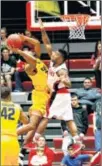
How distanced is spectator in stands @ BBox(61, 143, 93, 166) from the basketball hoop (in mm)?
3125

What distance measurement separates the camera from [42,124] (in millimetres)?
12273

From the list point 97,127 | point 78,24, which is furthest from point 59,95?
point 78,24

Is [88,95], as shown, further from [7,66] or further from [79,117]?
[7,66]

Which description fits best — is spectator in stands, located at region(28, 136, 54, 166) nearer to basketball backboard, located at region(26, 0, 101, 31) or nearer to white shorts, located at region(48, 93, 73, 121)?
white shorts, located at region(48, 93, 73, 121)

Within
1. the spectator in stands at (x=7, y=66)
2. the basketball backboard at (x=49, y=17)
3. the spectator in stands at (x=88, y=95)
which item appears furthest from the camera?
the basketball backboard at (x=49, y=17)

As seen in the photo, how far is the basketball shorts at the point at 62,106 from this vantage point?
12062 millimetres

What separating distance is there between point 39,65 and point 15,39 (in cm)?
48

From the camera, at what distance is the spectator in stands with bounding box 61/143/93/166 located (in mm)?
11641

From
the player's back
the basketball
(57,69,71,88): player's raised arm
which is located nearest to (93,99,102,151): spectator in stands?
(57,69,71,88): player's raised arm

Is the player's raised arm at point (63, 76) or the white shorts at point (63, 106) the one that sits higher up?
the player's raised arm at point (63, 76)

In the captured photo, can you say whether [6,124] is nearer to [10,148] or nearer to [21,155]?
[10,148]

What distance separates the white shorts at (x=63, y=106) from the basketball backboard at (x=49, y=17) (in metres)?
2.87

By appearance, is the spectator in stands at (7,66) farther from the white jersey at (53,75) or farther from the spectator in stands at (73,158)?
the spectator in stands at (73,158)

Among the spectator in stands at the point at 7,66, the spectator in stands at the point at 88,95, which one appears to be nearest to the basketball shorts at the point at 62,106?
the spectator in stands at the point at 88,95
